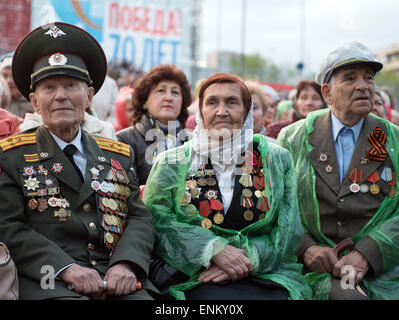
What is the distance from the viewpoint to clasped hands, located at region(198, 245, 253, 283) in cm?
317

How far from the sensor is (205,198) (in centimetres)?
342

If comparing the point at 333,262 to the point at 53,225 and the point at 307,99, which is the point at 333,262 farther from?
the point at 307,99

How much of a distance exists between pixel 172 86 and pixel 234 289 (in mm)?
2622

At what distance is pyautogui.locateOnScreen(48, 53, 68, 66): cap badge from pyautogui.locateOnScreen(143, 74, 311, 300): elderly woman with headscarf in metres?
0.94

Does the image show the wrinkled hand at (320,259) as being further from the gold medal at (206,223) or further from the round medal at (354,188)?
the gold medal at (206,223)

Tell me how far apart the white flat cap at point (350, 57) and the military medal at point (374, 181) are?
0.82m

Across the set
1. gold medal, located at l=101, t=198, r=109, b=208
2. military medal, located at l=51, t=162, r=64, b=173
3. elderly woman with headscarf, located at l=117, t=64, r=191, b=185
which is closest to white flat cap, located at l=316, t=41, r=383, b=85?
elderly woman with headscarf, located at l=117, t=64, r=191, b=185

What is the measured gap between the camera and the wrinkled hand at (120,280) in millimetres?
2842

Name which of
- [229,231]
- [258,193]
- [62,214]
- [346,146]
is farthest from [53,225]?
[346,146]

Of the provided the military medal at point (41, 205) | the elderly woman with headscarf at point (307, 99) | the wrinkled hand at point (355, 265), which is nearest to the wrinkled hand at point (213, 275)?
the wrinkled hand at point (355, 265)

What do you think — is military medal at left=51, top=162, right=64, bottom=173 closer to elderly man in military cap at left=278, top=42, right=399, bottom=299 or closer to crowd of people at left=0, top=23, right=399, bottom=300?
crowd of people at left=0, top=23, right=399, bottom=300

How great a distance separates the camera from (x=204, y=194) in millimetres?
3432

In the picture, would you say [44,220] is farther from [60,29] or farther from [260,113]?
[260,113]
